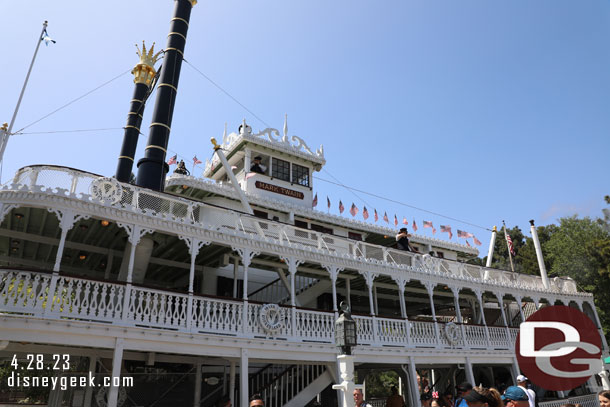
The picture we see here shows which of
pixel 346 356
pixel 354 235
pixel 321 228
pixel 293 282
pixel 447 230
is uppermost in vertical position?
pixel 447 230

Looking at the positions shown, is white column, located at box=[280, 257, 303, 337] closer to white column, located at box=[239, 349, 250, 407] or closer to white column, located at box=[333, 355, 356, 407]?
white column, located at box=[239, 349, 250, 407]

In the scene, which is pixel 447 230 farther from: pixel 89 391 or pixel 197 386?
pixel 89 391

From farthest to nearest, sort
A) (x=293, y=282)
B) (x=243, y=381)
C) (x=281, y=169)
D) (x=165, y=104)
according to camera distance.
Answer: (x=281, y=169) < (x=165, y=104) < (x=293, y=282) < (x=243, y=381)

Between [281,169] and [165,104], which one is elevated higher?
[281,169]

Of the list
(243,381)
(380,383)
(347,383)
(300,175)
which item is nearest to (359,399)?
(347,383)

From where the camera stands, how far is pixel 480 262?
6247 cm

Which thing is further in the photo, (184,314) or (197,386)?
(197,386)

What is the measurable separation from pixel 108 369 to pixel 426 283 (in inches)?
512

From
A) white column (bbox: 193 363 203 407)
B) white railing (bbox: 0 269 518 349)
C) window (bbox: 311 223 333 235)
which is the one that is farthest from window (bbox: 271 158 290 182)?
white column (bbox: 193 363 203 407)

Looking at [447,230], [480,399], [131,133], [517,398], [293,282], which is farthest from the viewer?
[447,230]

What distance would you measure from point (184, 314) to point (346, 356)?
5306 millimetres

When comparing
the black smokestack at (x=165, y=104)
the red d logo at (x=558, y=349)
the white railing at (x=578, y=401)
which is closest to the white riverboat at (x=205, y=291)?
the red d logo at (x=558, y=349)

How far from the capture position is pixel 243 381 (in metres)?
11.7

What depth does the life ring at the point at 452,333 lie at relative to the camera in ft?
57.0
